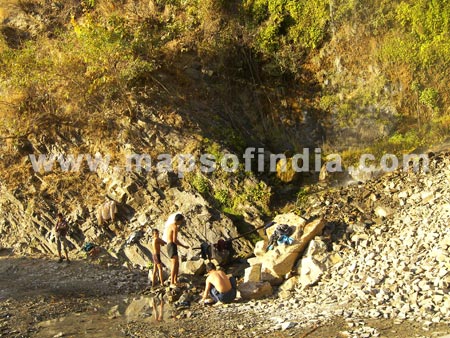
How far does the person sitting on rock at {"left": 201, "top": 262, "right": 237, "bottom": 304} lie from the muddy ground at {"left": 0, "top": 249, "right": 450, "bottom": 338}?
142mm

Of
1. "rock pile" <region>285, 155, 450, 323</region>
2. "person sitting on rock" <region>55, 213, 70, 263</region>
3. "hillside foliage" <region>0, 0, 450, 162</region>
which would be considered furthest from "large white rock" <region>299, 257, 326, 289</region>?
"person sitting on rock" <region>55, 213, 70, 263</region>

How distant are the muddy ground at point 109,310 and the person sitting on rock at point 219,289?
0.47ft

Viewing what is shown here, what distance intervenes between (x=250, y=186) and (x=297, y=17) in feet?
16.7

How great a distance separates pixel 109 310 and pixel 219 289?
186cm

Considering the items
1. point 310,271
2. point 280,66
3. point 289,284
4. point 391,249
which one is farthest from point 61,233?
point 280,66

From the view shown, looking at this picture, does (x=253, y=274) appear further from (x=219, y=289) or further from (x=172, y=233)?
(x=172, y=233)

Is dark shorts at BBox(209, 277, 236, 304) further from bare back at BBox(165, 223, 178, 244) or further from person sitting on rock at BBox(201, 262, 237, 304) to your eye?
bare back at BBox(165, 223, 178, 244)

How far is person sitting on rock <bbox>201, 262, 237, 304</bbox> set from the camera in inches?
290

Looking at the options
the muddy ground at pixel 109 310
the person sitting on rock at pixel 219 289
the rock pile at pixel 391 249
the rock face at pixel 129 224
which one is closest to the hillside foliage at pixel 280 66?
the rock face at pixel 129 224

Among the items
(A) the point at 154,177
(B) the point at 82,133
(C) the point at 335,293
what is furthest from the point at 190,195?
(C) the point at 335,293

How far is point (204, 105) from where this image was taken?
12.3 meters

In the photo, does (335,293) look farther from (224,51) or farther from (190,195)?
(224,51)

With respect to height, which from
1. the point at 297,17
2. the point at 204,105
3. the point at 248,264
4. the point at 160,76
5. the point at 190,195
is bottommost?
the point at 248,264

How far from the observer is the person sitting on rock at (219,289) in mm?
7371
